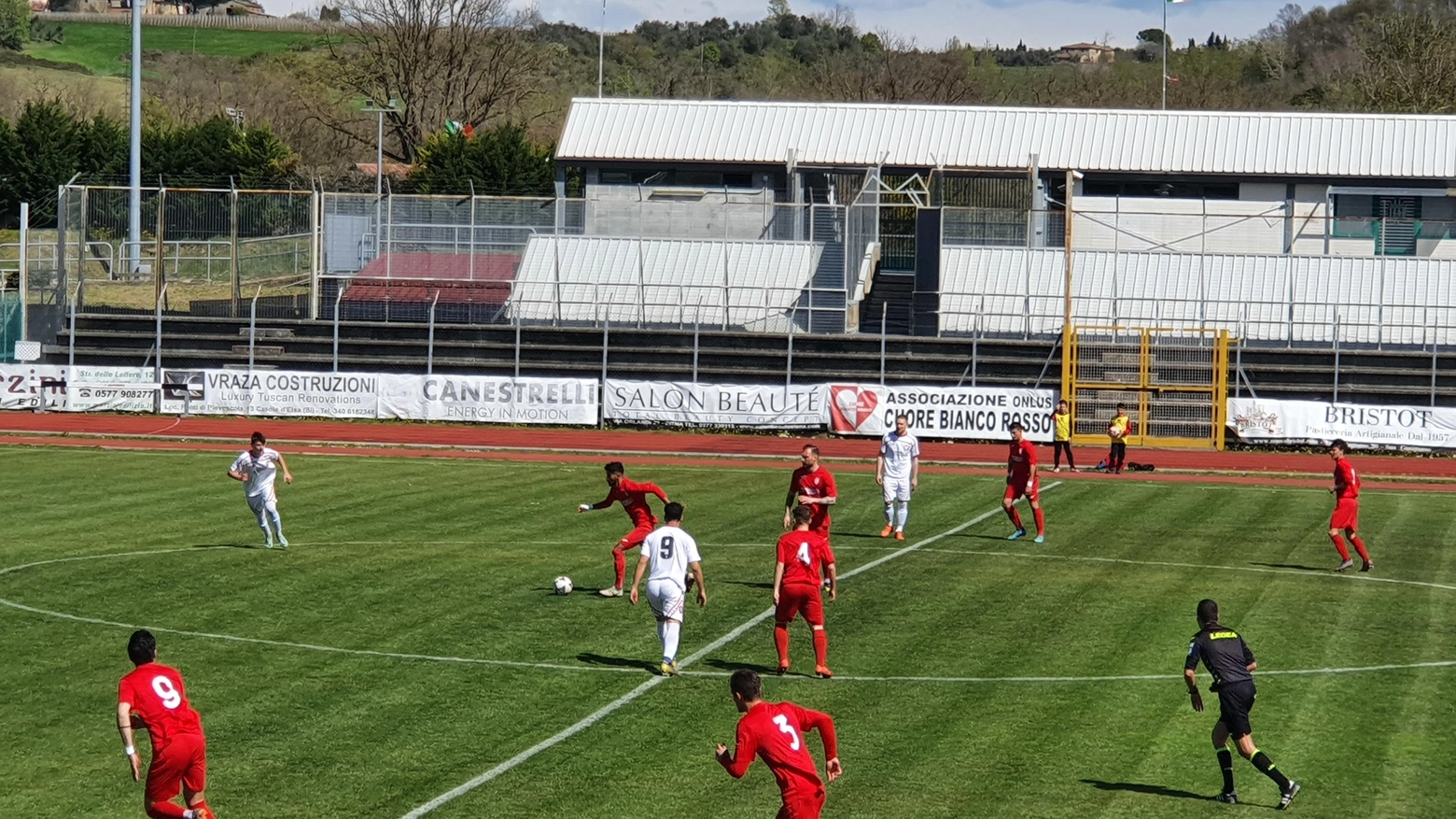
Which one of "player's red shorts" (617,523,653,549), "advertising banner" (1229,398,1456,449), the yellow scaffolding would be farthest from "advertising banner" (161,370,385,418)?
"player's red shorts" (617,523,653,549)

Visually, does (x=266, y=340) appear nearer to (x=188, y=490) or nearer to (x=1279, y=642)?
(x=188, y=490)

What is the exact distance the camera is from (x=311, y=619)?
69.2 feet

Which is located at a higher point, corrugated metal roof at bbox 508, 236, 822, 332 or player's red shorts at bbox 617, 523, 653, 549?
corrugated metal roof at bbox 508, 236, 822, 332

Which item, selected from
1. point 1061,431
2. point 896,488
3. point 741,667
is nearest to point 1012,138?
point 1061,431

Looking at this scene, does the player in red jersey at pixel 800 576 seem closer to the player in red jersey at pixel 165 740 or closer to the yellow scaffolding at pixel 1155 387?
the player in red jersey at pixel 165 740

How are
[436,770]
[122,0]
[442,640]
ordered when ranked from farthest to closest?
[122,0] < [442,640] < [436,770]

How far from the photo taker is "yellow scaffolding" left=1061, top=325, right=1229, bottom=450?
150 feet

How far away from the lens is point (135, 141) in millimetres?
58750

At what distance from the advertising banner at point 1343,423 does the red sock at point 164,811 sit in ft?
123

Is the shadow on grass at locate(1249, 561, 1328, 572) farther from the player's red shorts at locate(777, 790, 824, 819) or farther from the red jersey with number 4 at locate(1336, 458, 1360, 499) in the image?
the player's red shorts at locate(777, 790, 824, 819)

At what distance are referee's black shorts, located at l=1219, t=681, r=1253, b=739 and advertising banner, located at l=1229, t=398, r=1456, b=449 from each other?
107ft

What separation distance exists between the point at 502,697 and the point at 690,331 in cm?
3310

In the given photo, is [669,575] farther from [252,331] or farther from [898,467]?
[252,331]

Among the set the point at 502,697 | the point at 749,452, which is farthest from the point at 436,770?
the point at 749,452
